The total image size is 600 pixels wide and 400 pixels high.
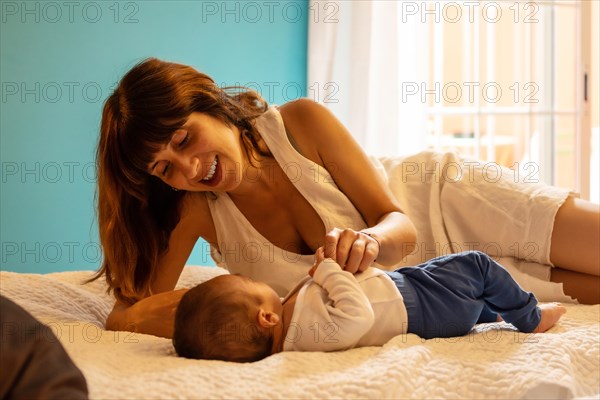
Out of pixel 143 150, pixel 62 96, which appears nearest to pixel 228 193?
pixel 143 150

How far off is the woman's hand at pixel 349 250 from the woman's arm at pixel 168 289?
379 millimetres

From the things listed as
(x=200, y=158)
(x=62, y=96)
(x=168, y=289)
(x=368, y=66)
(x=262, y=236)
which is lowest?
(x=168, y=289)

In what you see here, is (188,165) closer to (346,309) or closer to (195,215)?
(195,215)

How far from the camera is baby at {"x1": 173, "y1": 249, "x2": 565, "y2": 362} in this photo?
1239 millimetres

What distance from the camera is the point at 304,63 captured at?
11.5 feet

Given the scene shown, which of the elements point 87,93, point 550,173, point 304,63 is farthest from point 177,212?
point 550,173

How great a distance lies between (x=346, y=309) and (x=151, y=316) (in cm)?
50

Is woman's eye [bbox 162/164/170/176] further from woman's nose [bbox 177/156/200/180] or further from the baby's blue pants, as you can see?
the baby's blue pants

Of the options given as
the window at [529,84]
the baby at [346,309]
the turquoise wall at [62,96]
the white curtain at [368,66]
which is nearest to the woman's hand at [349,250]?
the baby at [346,309]

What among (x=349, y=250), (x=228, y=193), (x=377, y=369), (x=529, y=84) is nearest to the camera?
(x=377, y=369)

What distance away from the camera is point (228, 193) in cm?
195

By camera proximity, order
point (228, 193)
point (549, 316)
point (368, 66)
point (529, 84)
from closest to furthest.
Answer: point (549, 316)
point (228, 193)
point (368, 66)
point (529, 84)

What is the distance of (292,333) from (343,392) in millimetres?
257

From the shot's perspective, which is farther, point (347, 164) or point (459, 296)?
point (347, 164)
